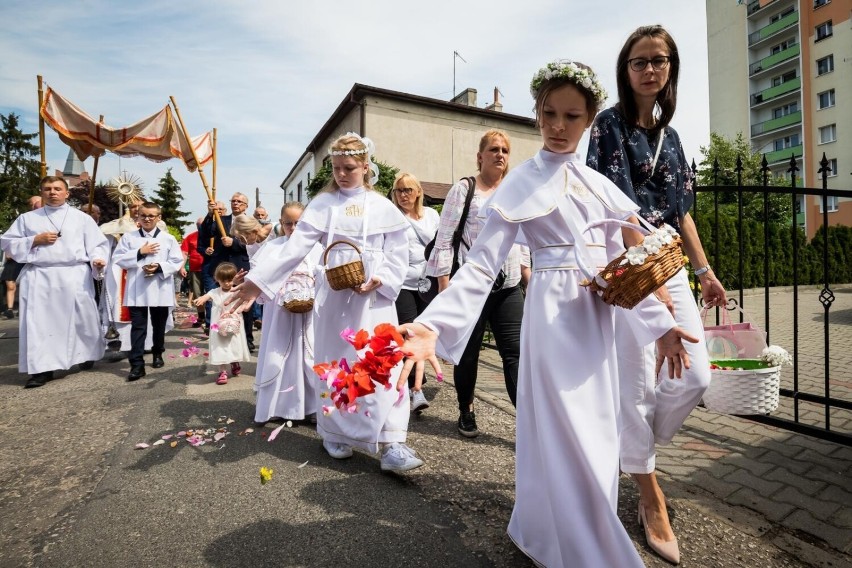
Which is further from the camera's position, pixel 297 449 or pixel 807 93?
pixel 807 93

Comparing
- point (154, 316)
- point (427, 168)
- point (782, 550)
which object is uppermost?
point (427, 168)

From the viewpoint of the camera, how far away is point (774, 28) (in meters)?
40.2

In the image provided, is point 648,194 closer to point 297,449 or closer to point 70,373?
point 297,449

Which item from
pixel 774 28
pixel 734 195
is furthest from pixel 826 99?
pixel 734 195

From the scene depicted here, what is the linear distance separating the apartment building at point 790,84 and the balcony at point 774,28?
74 millimetres

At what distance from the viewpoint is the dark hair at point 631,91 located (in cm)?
264

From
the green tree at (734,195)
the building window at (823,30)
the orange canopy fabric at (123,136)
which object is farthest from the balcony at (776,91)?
the orange canopy fabric at (123,136)

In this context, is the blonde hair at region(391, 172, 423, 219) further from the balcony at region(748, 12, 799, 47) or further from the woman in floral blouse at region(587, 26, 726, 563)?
the balcony at region(748, 12, 799, 47)

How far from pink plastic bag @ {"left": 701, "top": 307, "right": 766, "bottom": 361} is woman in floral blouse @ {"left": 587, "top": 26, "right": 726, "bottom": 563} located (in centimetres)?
34

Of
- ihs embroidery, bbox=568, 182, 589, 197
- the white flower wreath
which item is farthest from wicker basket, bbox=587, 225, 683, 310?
ihs embroidery, bbox=568, 182, 589, 197

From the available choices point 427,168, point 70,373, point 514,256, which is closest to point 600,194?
point 514,256

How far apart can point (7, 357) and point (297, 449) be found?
6.81 metres

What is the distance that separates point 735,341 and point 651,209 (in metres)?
1.08

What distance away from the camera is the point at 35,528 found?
9.00ft
